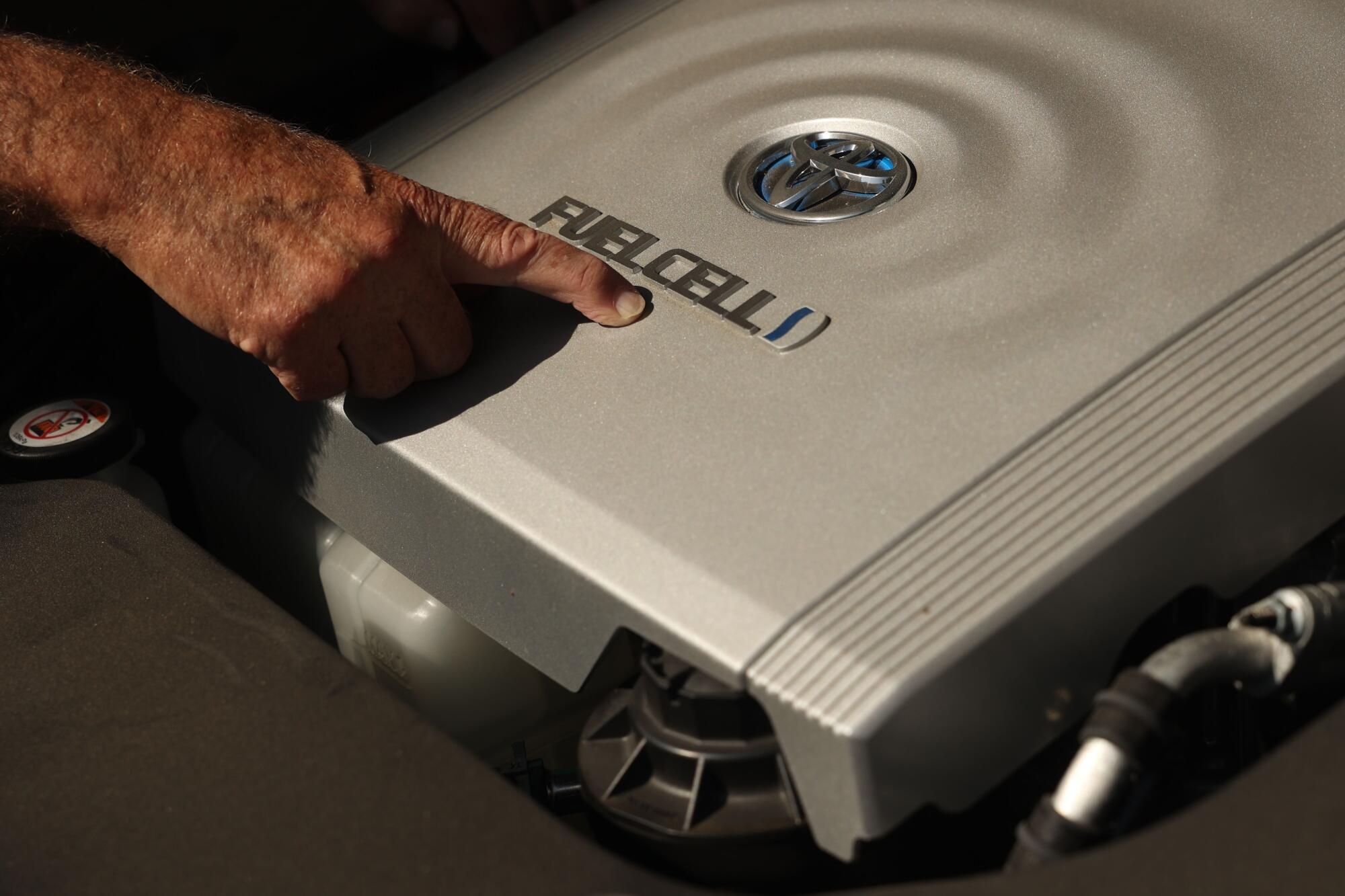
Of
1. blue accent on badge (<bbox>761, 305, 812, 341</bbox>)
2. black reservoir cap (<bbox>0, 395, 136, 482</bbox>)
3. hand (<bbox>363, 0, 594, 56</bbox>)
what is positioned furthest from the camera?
hand (<bbox>363, 0, 594, 56</bbox>)

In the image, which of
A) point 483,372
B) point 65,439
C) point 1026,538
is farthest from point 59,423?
point 1026,538

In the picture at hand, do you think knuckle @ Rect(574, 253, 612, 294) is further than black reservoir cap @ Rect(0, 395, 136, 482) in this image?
No

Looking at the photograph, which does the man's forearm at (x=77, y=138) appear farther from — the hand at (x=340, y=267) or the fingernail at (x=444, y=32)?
the fingernail at (x=444, y=32)

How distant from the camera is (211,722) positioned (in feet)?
1.89

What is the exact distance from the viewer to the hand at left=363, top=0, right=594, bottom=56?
1.18 metres

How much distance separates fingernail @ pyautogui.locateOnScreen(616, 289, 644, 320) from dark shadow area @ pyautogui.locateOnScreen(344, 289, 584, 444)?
0.02 m

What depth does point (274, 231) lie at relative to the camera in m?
0.71

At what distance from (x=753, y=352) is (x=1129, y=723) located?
9.6 inches

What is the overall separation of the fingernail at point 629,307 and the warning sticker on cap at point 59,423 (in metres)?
0.33

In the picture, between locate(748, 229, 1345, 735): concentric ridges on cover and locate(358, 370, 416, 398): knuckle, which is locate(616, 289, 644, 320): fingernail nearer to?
locate(358, 370, 416, 398): knuckle

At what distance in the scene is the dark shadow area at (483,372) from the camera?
2.28ft

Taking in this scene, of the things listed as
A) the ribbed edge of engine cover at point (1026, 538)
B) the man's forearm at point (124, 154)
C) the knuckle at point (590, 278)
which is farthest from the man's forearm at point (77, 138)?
the ribbed edge of engine cover at point (1026, 538)

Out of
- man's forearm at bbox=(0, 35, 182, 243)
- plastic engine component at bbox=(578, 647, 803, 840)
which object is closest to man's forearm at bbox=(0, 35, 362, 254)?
man's forearm at bbox=(0, 35, 182, 243)

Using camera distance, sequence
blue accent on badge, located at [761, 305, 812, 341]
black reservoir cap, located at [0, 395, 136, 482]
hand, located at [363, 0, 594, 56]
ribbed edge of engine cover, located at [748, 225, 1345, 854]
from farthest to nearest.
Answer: hand, located at [363, 0, 594, 56], black reservoir cap, located at [0, 395, 136, 482], blue accent on badge, located at [761, 305, 812, 341], ribbed edge of engine cover, located at [748, 225, 1345, 854]
